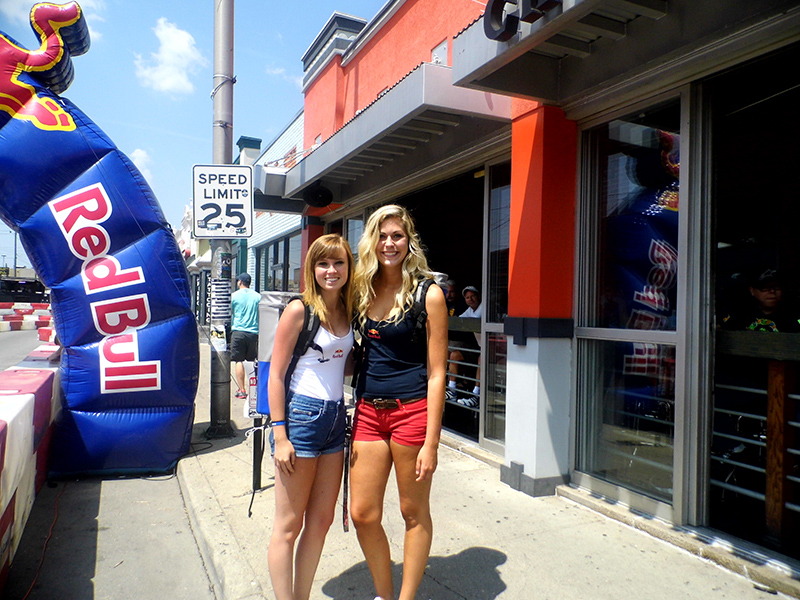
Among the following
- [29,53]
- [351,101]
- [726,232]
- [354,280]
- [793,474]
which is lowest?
[793,474]

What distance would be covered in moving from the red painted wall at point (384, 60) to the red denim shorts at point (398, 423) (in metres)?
5.12

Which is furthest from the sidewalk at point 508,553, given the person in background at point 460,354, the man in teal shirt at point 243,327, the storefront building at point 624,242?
→ the man in teal shirt at point 243,327

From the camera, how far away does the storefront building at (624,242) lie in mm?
3473

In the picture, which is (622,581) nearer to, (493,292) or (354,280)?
(354,280)

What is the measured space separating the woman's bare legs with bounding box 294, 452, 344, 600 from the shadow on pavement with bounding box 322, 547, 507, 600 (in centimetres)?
44

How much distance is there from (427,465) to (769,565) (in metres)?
2.15

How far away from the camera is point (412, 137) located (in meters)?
6.17

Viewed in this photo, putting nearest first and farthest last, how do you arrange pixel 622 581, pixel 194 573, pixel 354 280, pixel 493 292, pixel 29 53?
1. pixel 354 280
2. pixel 622 581
3. pixel 194 573
4. pixel 29 53
5. pixel 493 292

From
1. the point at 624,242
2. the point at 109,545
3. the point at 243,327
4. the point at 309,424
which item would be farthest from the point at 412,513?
the point at 243,327

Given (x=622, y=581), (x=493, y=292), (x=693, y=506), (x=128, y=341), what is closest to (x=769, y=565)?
(x=693, y=506)

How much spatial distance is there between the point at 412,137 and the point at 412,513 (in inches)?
179

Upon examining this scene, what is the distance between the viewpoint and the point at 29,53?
495cm

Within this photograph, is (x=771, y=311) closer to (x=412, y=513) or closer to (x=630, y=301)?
(x=630, y=301)

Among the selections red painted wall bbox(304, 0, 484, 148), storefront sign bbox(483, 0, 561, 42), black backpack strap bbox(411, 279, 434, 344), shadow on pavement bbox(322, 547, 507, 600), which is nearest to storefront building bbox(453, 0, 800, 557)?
storefront sign bbox(483, 0, 561, 42)
